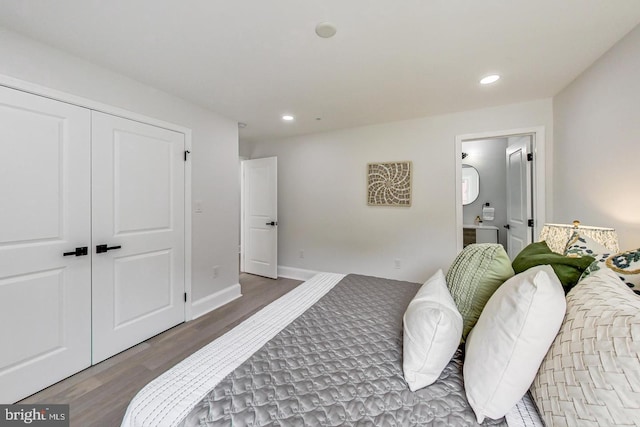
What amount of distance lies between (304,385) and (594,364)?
2.71 feet

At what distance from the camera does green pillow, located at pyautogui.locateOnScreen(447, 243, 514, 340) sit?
1142 millimetres

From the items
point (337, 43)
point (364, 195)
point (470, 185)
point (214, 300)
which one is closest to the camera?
point (337, 43)

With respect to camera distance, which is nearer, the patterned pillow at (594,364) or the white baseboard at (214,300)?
the patterned pillow at (594,364)

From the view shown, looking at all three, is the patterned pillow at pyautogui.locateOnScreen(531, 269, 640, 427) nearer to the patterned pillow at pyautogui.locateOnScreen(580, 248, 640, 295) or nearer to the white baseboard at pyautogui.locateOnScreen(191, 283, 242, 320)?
the patterned pillow at pyautogui.locateOnScreen(580, 248, 640, 295)

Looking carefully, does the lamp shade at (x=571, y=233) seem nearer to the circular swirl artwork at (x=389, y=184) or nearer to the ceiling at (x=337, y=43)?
the ceiling at (x=337, y=43)

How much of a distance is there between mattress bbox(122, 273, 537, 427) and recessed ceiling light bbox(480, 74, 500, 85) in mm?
2190

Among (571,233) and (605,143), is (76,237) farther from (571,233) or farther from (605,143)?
(605,143)

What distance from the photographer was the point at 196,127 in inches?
107

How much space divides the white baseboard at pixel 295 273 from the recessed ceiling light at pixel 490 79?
10.3ft

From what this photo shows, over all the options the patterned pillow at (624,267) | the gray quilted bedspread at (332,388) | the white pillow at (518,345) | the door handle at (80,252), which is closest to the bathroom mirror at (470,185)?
the patterned pillow at (624,267)

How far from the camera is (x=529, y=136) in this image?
9.14ft

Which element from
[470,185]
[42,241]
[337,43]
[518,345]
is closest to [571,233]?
[518,345]

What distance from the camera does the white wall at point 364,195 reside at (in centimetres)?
302

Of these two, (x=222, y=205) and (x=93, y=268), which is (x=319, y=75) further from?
(x=93, y=268)
